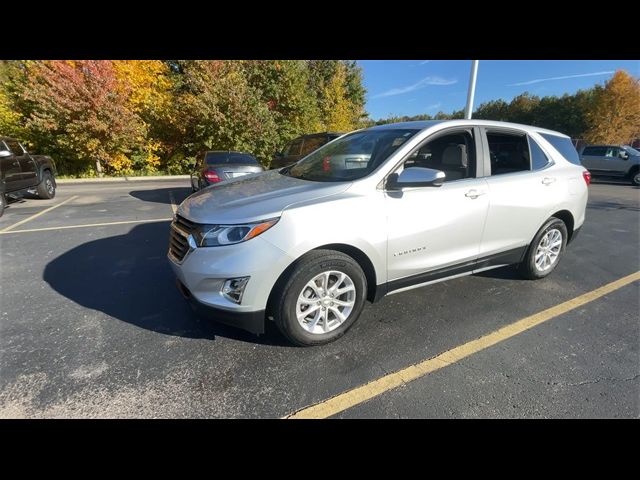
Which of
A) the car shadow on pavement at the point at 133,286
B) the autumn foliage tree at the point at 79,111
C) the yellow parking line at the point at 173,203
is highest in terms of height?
the autumn foliage tree at the point at 79,111

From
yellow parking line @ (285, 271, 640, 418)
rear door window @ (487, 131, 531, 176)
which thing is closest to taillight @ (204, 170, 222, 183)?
rear door window @ (487, 131, 531, 176)

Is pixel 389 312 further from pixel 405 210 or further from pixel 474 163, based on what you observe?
pixel 474 163

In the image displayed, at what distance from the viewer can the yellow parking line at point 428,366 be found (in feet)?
6.47

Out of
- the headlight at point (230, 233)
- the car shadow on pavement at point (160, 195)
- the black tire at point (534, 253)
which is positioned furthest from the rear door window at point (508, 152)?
the car shadow on pavement at point (160, 195)

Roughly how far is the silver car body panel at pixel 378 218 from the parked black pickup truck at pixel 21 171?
681cm

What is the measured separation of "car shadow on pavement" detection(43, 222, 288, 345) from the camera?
9.05ft

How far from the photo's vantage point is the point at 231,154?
28.1ft

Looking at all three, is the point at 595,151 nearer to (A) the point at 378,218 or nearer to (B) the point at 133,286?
(A) the point at 378,218

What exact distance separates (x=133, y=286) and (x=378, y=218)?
2814mm

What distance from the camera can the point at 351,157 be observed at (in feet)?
10.2

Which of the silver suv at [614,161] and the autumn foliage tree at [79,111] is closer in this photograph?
the autumn foliage tree at [79,111]

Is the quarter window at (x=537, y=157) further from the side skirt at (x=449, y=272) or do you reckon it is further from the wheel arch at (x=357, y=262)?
the wheel arch at (x=357, y=262)

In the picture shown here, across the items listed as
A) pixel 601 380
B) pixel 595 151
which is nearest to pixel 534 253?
pixel 601 380
